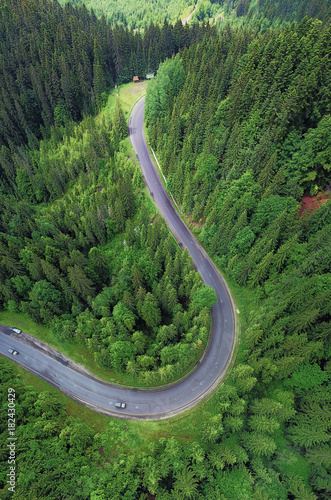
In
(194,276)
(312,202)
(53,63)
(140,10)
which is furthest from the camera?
(140,10)

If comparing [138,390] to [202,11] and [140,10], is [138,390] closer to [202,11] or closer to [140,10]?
[202,11]

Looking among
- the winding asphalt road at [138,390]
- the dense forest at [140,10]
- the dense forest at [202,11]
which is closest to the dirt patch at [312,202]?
the winding asphalt road at [138,390]

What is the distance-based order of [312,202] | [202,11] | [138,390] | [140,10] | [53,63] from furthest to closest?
1. [140,10]
2. [202,11]
3. [53,63]
4. [312,202]
5. [138,390]

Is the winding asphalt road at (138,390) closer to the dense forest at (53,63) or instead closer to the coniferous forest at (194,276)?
the coniferous forest at (194,276)

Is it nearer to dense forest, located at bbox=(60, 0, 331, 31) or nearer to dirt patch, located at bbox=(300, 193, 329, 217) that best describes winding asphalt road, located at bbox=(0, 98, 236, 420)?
dirt patch, located at bbox=(300, 193, 329, 217)

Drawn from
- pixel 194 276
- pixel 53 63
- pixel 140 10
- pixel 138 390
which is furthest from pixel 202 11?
pixel 138 390

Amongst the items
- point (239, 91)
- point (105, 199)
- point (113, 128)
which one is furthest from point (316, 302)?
point (113, 128)

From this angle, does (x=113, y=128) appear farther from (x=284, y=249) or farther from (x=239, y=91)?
(x=284, y=249)
